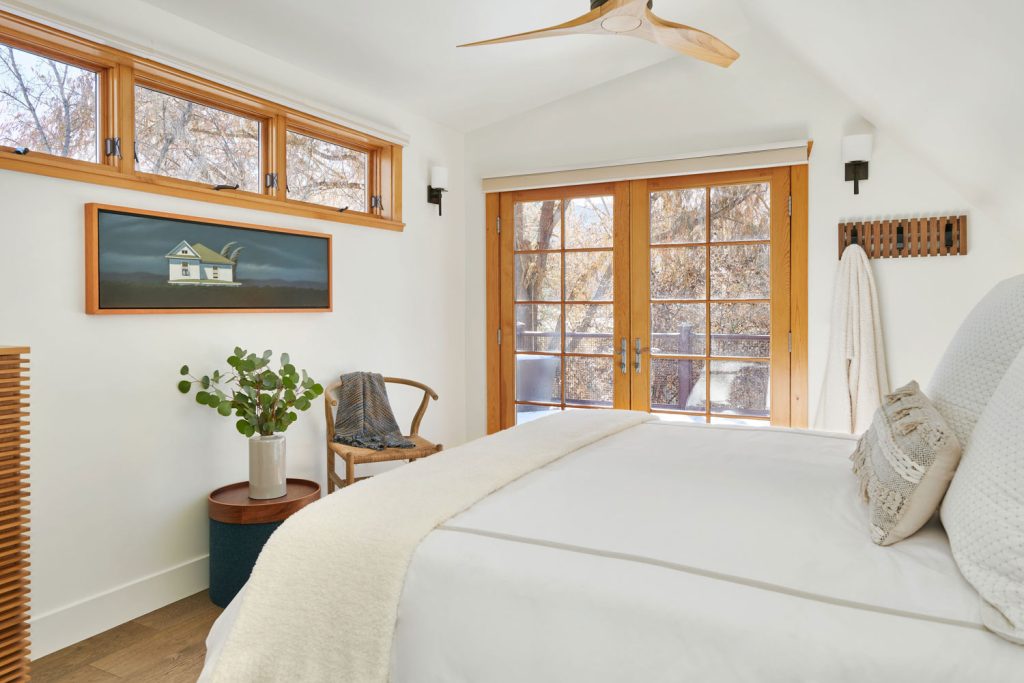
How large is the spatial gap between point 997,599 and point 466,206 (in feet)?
13.3

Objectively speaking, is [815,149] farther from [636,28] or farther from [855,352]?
[636,28]

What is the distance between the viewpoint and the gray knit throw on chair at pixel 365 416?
3.38 m

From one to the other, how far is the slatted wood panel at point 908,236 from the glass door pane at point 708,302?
450mm

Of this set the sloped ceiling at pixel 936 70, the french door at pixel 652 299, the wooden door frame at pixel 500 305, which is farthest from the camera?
the wooden door frame at pixel 500 305

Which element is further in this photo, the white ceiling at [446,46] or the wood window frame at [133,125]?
the white ceiling at [446,46]

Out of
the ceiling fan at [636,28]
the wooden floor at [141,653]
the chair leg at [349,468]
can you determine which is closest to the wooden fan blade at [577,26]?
the ceiling fan at [636,28]

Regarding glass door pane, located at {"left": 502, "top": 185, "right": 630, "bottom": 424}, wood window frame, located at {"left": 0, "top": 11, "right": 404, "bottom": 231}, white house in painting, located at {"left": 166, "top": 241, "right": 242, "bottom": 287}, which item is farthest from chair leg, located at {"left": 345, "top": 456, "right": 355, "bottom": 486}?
glass door pane, located at {"left": 502, "top": 185, "right": 630, "bottom": 424}

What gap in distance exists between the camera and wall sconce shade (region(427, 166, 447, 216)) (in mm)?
4242

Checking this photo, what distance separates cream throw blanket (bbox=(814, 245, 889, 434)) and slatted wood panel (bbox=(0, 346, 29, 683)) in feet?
11.4

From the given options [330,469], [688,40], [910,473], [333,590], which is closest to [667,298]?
[688,40]

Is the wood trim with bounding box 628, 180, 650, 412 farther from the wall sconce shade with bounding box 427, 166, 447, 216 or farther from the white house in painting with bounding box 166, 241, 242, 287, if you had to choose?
the white house in painting with bounding box 166, 241, 242, 287

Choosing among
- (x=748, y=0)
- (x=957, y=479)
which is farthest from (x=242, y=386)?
(x=748, y=0)

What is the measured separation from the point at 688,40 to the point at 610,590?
80.0 inches

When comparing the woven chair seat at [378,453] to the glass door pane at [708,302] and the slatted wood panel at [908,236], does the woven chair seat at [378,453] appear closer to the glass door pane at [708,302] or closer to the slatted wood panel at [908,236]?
the glass door pane at [708,302]
